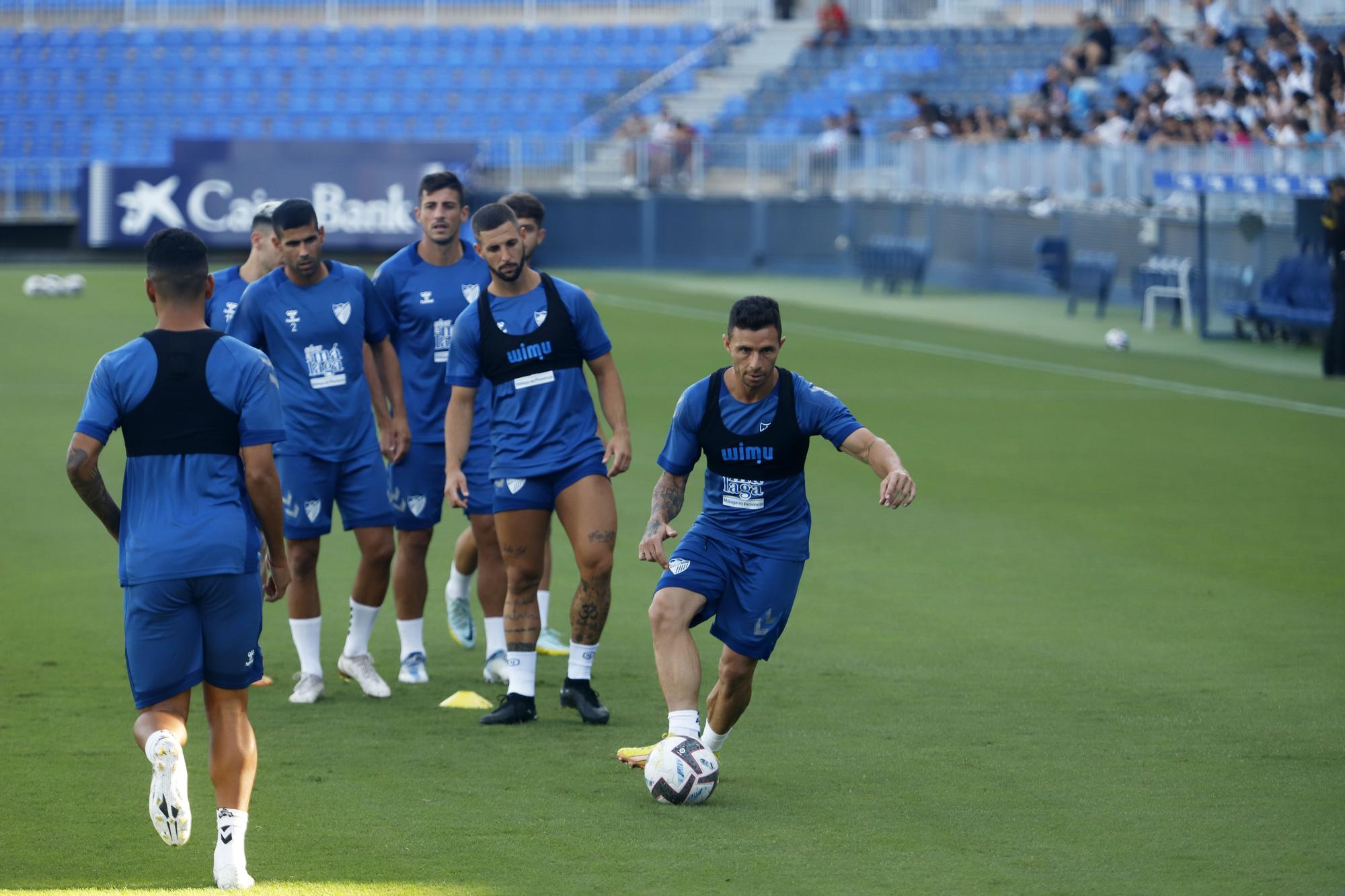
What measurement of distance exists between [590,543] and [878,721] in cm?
144

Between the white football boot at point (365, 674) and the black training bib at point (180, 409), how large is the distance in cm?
303

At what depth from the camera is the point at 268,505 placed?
566 centimetres

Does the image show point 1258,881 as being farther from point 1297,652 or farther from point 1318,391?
point 1318,391

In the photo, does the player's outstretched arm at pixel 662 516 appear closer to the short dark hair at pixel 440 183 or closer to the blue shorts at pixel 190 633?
the blue shorts at pixel 190 633

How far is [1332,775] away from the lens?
23.0 feet

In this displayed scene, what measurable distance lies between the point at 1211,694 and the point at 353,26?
40.0 metres

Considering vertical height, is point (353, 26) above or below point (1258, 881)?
above

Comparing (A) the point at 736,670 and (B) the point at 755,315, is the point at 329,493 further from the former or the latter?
(B) the point at 755,315

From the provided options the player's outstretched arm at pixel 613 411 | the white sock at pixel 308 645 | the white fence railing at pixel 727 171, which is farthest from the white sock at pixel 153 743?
the white fence railing at pixel 727 171

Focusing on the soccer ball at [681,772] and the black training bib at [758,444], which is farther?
the black training bib at [758,444]

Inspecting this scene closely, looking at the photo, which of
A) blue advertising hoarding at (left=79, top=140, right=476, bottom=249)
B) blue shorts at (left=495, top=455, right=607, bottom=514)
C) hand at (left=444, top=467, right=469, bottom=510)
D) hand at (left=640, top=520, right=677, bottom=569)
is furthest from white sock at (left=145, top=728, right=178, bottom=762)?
blue advertising hoarding at (left=79, top=140, right=476, bottom=249)

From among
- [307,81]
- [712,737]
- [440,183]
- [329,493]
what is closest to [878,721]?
[712,737]

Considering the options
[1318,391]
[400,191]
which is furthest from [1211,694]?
[400,191]

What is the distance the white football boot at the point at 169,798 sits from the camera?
17.5 feet
